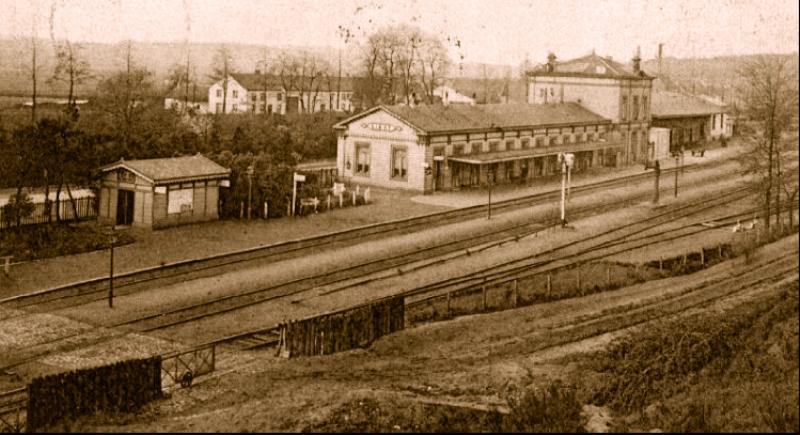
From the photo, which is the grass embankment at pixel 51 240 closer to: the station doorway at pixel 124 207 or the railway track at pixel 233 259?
the station doorway at pixel 124 207

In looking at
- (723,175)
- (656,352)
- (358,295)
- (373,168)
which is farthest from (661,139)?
(656,352)

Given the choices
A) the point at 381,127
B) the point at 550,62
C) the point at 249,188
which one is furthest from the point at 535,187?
the point at 550,62

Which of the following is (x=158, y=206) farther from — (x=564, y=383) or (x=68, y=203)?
(x=564, y=383)

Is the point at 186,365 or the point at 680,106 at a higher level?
the point at 680,106

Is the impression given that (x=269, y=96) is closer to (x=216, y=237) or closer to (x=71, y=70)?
(x=71, y=70)

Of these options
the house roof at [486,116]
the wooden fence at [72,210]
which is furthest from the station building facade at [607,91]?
the wooden fence at [72,210]

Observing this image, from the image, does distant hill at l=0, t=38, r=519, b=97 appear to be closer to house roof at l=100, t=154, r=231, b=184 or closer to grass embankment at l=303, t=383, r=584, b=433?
house roof at l=100, t=154, r=231, b=184

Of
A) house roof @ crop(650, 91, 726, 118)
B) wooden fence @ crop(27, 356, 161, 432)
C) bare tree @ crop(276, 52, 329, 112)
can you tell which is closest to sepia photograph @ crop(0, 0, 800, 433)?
wooden fence @ crop(27, 356, 161, 432)
